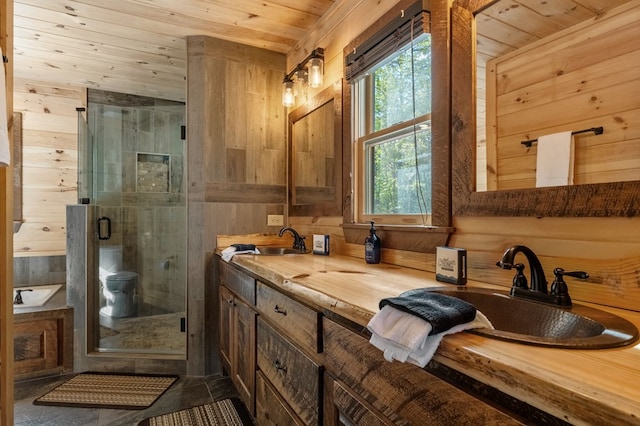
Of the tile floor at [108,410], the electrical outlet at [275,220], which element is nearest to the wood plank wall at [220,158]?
the electrical outlet at [275,220]

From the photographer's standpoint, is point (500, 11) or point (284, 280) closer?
point (500, 11)

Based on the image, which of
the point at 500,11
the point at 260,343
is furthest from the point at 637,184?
the point at 260,343

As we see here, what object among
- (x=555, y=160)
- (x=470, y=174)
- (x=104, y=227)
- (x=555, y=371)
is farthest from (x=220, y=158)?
(x=555, y=371)

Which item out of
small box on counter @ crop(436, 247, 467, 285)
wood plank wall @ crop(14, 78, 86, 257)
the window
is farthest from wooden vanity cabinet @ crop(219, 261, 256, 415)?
wood plank wall @ crop(14, 78, 86, 257)

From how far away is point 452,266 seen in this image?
1.23 meters

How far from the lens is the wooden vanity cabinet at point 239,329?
5.77 ft

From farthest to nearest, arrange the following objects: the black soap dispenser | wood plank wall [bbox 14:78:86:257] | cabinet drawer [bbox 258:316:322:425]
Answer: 1. wood plank wall [bbox 14:78:86:257]
2. the black soap dispenser
3. cabinet drawer [bbox 258:316:322:425]

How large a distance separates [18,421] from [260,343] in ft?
5.08

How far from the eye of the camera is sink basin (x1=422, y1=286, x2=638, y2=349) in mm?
649

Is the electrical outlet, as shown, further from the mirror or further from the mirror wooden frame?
the mirror wooden frame

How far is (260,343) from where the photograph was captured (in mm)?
1656

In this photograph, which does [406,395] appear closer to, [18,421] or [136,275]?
[18,421]

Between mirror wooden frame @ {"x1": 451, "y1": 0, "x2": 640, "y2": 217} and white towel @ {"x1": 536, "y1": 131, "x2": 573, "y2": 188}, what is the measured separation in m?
0.03

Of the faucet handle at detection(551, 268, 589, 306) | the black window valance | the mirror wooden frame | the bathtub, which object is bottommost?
the bathtub
